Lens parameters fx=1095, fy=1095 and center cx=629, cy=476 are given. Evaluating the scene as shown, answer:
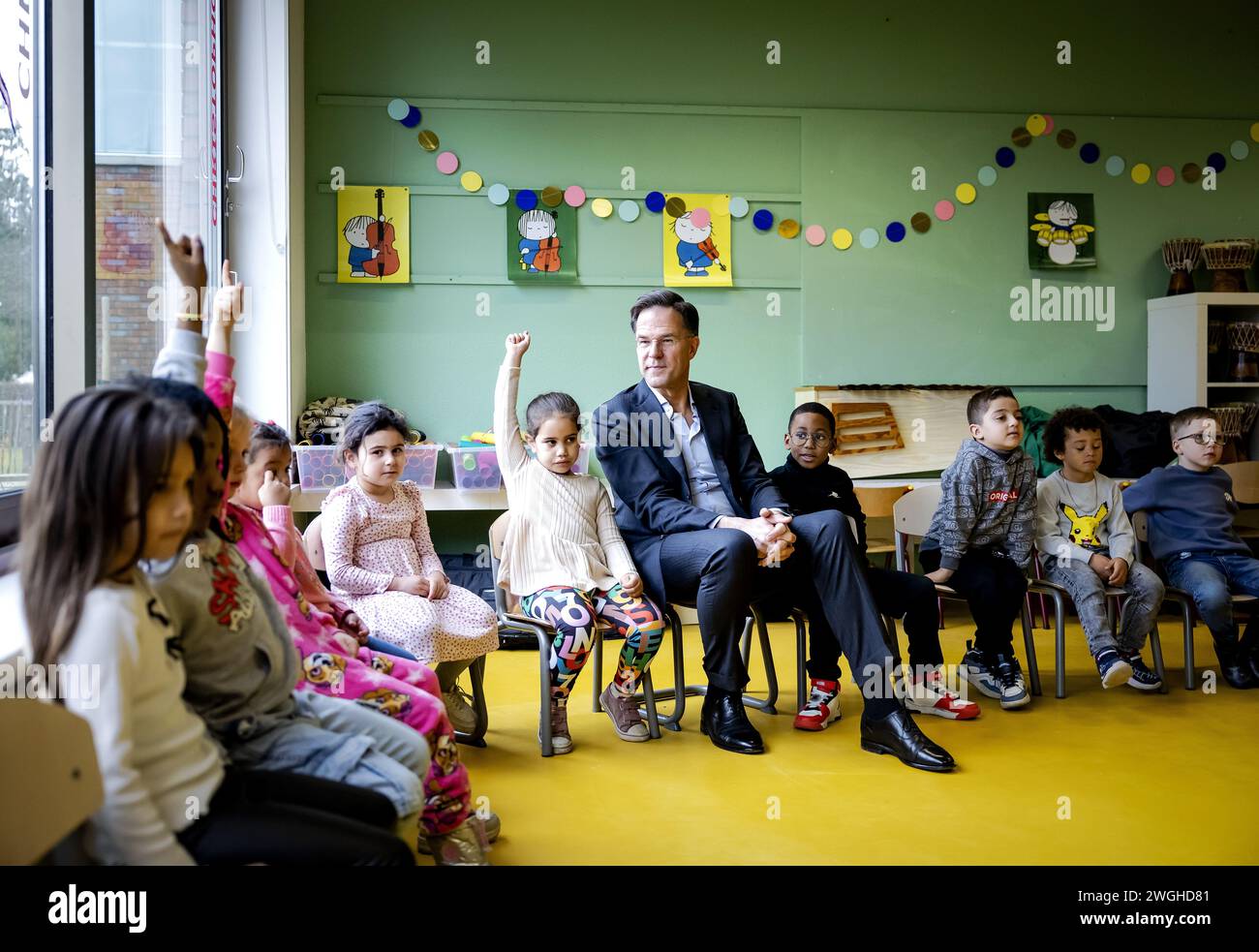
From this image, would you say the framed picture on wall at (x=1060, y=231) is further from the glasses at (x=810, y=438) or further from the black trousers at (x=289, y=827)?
the black trousers at (x=289, y=827)

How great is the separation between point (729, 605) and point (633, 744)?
455 mm

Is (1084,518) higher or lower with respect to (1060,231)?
lower

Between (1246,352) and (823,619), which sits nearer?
(823,619)

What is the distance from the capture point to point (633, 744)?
9.42ft

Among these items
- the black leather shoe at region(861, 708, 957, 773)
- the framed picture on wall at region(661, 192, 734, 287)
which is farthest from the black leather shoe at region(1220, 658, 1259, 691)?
the framed picture on wall at region(661, 192, 734, 287)

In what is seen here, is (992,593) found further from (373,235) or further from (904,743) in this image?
(373,235)

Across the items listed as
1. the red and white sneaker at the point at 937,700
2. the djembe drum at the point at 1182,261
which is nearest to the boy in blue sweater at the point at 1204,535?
the red and white sneaker at the point at 937,700

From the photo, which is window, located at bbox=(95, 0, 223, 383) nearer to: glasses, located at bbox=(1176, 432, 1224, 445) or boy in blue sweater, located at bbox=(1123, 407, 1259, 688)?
boy in blue sweater, located at bbox=(1123, 407, 1259, 688)

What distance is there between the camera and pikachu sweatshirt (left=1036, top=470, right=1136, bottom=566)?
3.54 metres

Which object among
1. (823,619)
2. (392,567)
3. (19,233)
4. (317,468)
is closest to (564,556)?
(392,567)

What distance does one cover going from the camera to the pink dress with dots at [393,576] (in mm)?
2525

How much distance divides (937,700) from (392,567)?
160cm

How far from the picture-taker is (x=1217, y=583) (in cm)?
347
